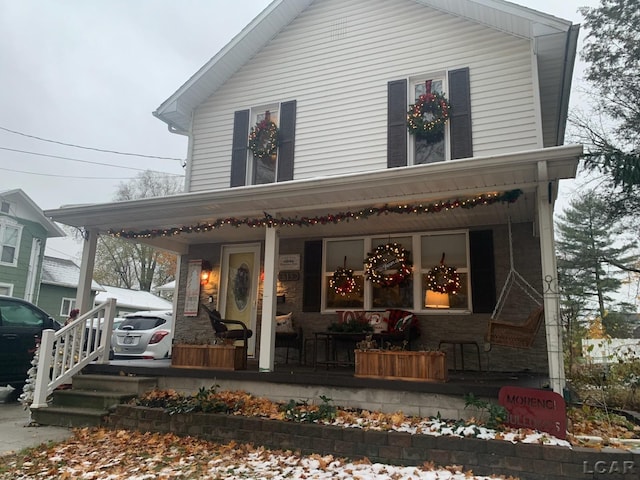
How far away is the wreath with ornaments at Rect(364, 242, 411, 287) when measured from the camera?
294 inches

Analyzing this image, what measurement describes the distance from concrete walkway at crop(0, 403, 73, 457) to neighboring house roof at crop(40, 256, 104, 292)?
43.4 feet

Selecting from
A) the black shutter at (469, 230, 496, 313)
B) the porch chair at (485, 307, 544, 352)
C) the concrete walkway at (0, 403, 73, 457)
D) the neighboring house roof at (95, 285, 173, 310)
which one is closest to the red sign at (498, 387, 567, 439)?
the porch chair at (485, 307, 544, 352)

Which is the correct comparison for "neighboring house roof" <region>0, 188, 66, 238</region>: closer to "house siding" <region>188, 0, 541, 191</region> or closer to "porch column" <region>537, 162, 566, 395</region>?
"house siding" <region>188, 0, 541, 191</region>

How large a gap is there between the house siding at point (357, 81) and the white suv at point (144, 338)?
9.50ft

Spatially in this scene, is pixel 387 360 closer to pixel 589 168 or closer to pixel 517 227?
pixel 517 227

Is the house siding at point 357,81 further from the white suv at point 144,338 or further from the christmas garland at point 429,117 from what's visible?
the white suv at point 144,338

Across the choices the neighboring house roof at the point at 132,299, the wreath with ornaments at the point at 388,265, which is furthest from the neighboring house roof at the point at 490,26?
the neighboring house roof at the point at 132,299

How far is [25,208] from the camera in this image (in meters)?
17.8

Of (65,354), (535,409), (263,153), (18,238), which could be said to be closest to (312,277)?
(263,153)

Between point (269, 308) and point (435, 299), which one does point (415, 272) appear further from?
point (269, 308)

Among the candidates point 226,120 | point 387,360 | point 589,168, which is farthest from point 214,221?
point 589,168

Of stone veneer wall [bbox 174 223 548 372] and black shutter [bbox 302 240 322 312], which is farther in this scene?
black shutter [bbox 302 240 322 312]

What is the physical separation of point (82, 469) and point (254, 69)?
726 cm

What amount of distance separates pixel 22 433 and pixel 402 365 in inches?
172
